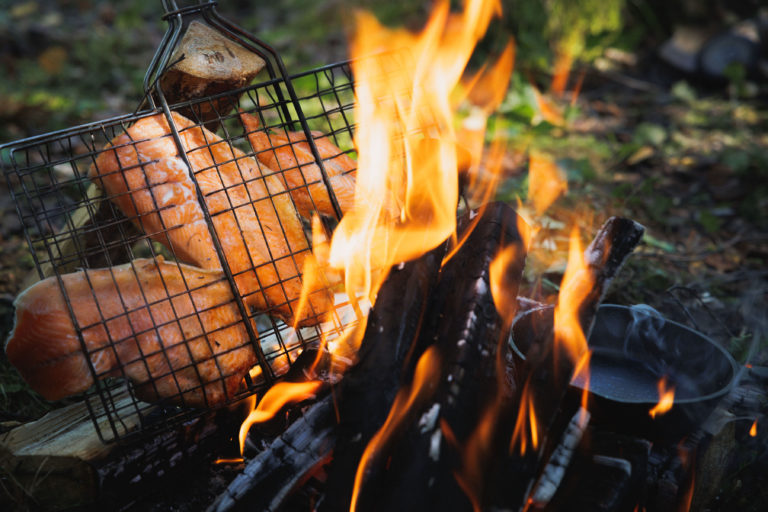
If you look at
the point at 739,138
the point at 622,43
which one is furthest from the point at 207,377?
the point at 622,43

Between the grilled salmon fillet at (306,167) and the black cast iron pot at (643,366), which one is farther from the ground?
the grilled salmon fillet at (306,167)

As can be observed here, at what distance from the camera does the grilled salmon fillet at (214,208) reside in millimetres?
2145

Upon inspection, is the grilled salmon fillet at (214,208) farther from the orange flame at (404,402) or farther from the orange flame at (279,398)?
the orange flame at (404,402)

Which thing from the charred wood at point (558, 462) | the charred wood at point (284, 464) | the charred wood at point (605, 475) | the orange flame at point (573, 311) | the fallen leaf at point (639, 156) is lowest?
the fallen leaf at point (639, 156)

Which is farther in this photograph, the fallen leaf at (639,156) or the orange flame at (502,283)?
the fallen leaf at (639,156)

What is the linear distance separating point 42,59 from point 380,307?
778cm

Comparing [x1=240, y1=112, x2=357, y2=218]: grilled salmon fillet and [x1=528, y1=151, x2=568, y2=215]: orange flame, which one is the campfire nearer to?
[x1=240, y1=112, x2=357, y2=218]: grilled salmon fillet

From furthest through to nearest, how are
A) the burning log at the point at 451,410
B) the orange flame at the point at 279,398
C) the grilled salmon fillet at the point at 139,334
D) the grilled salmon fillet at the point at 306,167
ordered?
the grilled salmon fillet at the point at 306,167 < the orange flame at the point at 279,398 < the grilled salmon fillet at the point at 139,334 < the burning log at the point at 451,410

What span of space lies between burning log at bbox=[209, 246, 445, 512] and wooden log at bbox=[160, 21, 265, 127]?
1090 mm

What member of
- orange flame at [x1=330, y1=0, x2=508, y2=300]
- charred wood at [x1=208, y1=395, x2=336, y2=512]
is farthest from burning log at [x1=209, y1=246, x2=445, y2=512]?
orange flame at [x1=330, y1=0, x2=508, y2=300]

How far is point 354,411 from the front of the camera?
66.5 inches

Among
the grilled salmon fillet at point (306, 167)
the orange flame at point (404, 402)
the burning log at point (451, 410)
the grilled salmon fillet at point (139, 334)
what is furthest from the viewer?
the grilled salmon fillet at point (306, 167)

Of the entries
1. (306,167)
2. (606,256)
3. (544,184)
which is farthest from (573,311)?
(544,184)

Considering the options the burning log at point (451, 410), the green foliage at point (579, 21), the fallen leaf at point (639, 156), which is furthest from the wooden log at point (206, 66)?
the green foliage at point (579, 21)
